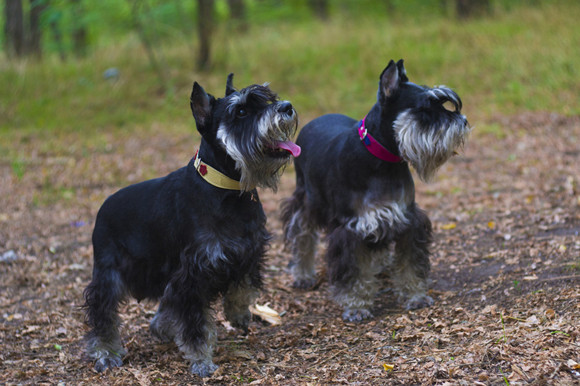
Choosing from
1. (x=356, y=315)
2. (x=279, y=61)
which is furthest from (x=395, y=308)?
(x=279, y=61)

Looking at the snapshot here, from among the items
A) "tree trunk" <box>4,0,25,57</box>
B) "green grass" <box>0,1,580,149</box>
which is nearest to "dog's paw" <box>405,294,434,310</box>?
"green grass" <box>0,1,580,149</box>

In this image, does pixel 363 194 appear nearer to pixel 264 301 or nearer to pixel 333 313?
pixel 333 313

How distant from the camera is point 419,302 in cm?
561

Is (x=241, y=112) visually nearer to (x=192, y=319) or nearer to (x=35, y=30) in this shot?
(x=192, y=319)

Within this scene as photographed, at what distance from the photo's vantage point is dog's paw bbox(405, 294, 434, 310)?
5605mm

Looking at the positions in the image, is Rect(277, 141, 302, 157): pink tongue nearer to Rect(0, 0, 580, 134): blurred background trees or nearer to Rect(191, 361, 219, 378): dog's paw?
Rect(191, 361, 219, 378): dog's paw

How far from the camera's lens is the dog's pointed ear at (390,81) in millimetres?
5160

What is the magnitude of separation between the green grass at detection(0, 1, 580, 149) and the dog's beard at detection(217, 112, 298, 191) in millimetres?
9027

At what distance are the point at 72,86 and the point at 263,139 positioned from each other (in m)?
13.7

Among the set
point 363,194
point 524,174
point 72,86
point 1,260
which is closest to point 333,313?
point 363,194

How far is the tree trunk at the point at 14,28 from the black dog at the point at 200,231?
15787mm

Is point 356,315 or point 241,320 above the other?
point 241,320

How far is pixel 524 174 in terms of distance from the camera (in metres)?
9.55

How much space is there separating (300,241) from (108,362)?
238cm
